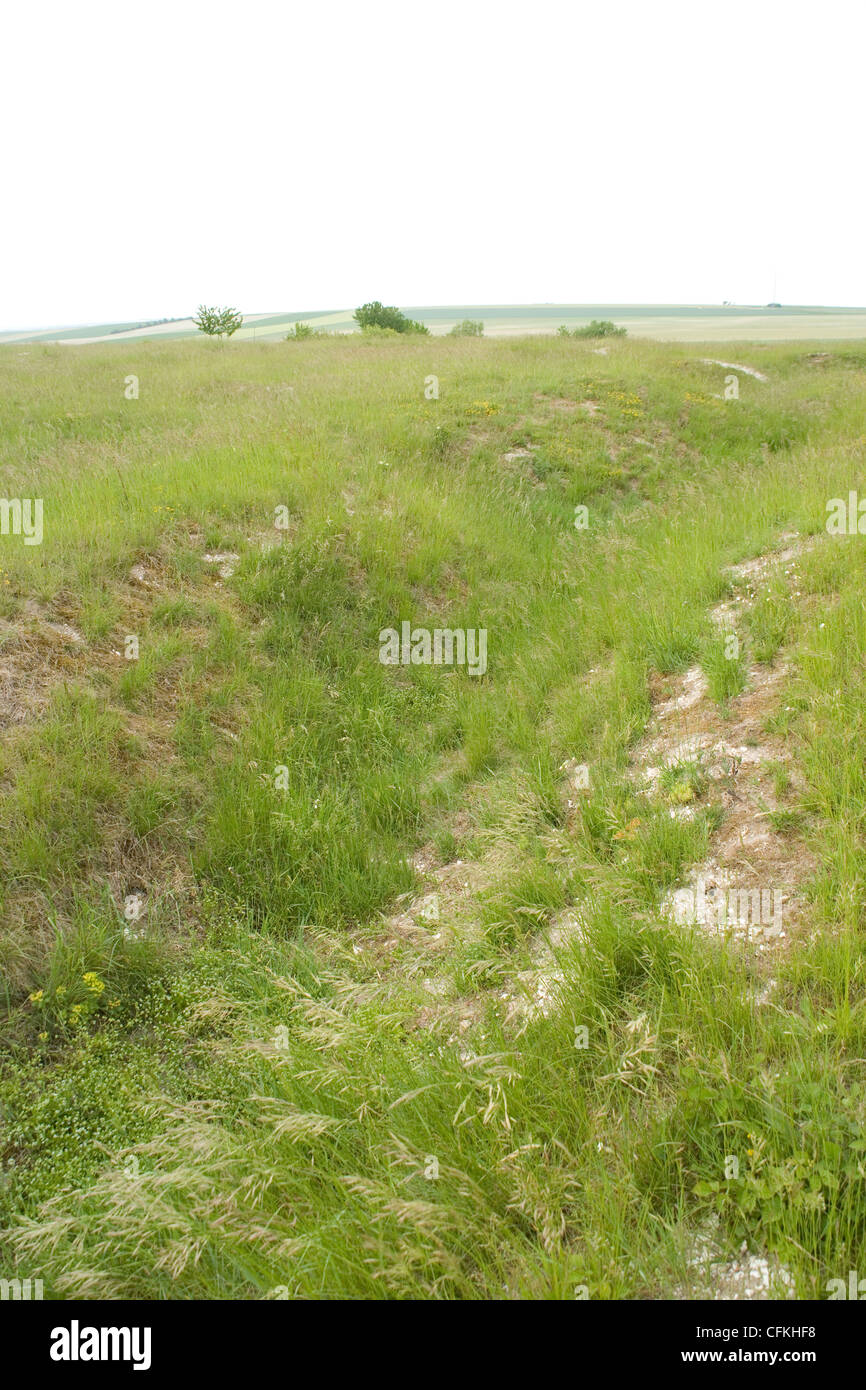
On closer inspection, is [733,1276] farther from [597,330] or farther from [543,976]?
[597,330]

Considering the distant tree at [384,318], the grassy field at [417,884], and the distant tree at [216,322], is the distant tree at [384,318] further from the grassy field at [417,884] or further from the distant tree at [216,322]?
the grassy field at [417,884]

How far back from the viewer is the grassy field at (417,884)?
2.42 meters

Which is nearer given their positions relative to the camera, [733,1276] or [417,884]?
[733,1276]

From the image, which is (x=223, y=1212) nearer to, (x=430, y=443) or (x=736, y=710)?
(x=736, y=710)

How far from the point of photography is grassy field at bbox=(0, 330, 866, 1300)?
2424mm

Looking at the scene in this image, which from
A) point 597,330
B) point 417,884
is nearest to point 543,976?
point 417,884

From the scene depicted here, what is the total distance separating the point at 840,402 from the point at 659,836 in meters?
18.2

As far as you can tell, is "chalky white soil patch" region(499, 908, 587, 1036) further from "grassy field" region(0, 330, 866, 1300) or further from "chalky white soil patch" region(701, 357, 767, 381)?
"chalky white soil patch" region(701, 357, 767, 381)

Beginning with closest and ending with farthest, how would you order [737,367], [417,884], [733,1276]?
A: [733,1276]
[417,884]
[737,367]

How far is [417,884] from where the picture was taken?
5.08m

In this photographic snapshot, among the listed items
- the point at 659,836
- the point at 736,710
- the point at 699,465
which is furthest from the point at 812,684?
the point at 699,465

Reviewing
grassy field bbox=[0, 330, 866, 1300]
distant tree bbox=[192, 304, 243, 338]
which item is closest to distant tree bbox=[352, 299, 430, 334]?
distant tree bbox=[192, 304, 243, 338]

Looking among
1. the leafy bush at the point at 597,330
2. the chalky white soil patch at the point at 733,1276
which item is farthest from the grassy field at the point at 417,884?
the leafy bush at the point at 597,330
